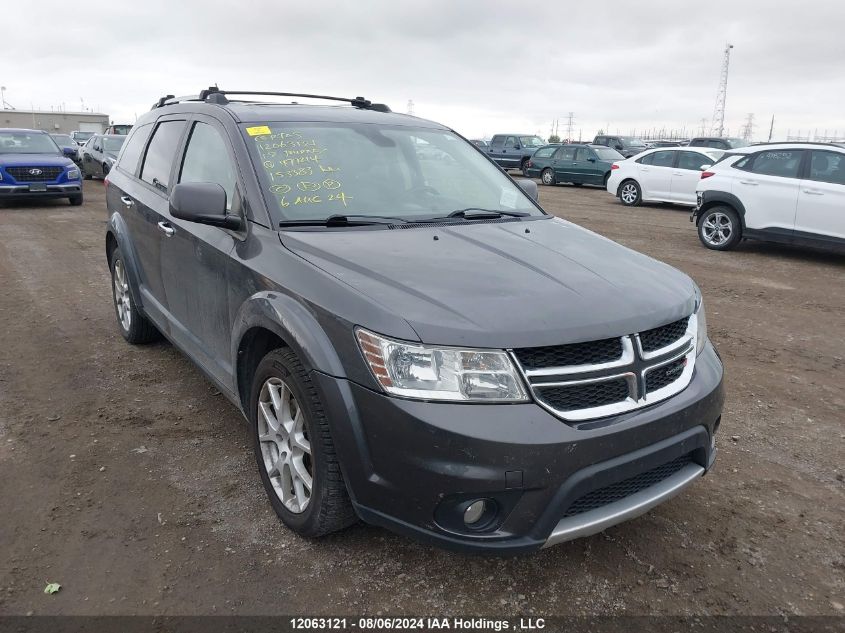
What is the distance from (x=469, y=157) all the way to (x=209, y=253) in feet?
5.54

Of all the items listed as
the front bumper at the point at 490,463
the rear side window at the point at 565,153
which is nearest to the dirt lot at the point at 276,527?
the front bumper at the point at 490,463

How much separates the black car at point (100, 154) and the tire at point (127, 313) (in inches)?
606

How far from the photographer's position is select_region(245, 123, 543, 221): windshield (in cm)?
319

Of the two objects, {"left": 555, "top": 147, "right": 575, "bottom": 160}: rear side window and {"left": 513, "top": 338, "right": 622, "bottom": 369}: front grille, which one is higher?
{"left": 555, "top": 147, "right": 575, "bottom": 160}: rear side window

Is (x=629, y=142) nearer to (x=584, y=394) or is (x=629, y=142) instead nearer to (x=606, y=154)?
(x=606, y=154)

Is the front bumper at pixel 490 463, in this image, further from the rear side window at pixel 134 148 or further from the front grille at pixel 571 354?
the rear side window at pixel 134 148

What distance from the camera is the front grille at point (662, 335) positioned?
246 cm

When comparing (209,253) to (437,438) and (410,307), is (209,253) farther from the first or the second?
(437,438)

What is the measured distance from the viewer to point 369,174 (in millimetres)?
3443

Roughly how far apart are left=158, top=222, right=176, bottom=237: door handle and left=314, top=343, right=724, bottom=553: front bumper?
1.91 m

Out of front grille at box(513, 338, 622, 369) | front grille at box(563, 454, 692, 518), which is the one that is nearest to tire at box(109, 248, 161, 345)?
front grille at box(513, 338, 622, 369)

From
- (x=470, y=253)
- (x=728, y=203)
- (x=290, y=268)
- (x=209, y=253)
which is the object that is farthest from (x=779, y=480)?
(x=728, y=203)

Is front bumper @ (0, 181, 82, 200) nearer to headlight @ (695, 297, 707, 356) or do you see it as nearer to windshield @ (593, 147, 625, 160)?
headlight @ (695, 297, 707, 356)

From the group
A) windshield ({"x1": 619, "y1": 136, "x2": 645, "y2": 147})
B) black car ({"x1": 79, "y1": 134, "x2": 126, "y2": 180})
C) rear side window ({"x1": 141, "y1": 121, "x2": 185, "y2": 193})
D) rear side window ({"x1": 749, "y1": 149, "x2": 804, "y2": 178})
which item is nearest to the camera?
rear side window ({"x1": 141, "y1": 121, "x2": 185, "y2": 193})
